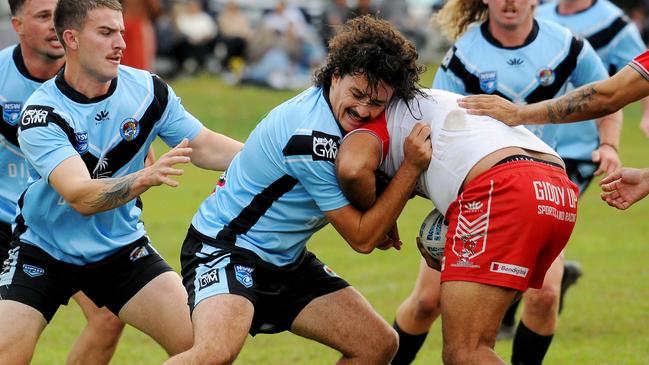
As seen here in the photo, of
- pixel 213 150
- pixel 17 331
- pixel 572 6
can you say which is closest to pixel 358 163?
pixel 213 150

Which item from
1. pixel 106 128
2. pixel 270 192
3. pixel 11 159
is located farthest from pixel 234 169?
pixel 11 159

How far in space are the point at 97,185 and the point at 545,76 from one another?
3017mm

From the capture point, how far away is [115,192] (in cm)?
529

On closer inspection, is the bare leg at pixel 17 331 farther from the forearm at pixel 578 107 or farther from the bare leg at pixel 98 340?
the forearm at pixel 578 107

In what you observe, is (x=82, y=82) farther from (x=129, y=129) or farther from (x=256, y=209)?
(x=256, y=209)

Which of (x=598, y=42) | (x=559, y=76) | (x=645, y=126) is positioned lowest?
(x=645, y=126)

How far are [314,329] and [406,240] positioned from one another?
642cm

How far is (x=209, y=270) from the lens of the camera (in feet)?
17.5

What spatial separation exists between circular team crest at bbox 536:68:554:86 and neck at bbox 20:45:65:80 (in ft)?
9.52

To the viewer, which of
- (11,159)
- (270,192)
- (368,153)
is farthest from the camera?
(11,159)

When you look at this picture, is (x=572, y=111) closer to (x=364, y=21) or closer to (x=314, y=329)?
(x=364, y=21)

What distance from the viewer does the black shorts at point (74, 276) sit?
18.4ft

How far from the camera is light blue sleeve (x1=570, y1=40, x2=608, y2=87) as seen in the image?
6895 millimetres

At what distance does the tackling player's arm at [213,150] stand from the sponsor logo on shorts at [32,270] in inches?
40.3
